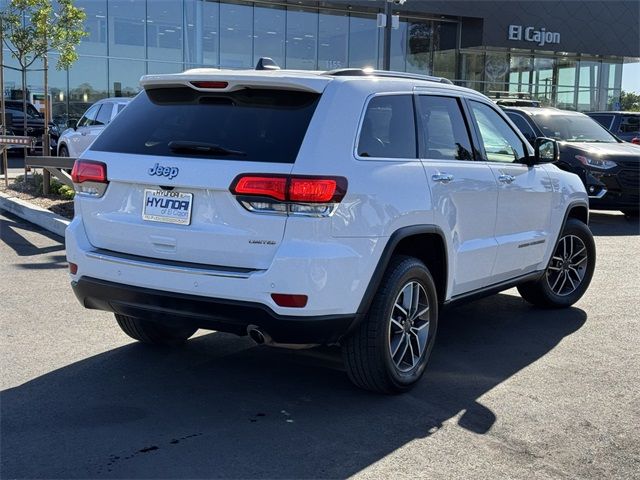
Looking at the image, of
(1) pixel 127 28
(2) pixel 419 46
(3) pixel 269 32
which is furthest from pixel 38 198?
(2) pixel 419 46

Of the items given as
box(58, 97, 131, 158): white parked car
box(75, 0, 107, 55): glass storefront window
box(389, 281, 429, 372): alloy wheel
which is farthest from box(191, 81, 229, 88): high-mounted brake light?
box(75, 0, 107, 55): glass storefront window

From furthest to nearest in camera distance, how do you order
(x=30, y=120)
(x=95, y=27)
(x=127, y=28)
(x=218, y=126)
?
(x=127, y=28) → (x=95, y=27) → (x=30, y=120) → (x=218, y=126)

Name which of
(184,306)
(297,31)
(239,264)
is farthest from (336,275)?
(297,31)

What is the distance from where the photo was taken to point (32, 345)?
5520 mm

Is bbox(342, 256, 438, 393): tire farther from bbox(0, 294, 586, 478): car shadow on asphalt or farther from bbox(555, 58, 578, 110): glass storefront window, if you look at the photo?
bbox(555, 58, 578, 110): glass storefront window

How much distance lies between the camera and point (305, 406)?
452 centimetres

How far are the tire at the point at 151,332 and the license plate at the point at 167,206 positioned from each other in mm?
1214

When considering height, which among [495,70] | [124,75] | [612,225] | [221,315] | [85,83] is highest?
[495,70]

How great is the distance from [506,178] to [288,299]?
2408mm

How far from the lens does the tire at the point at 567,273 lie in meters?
6.93

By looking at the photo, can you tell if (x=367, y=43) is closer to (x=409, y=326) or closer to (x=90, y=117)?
(x=90, y=117)

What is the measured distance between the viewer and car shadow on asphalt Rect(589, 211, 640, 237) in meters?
12.1

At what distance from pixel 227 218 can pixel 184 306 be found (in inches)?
20.9

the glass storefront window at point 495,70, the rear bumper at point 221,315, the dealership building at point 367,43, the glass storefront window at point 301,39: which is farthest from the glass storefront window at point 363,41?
the rear bumper at point 221,315
